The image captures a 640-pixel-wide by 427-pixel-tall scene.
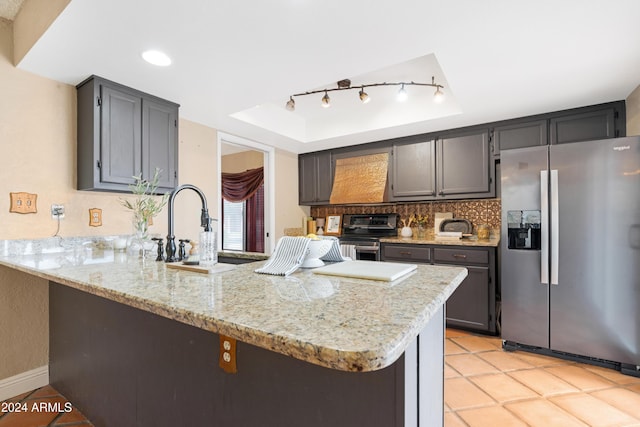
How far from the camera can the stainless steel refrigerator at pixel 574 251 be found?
2158 mm

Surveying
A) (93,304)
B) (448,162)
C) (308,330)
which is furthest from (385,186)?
(308,330)

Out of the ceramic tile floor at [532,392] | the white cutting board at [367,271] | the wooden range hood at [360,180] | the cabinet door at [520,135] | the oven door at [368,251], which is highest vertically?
the cabinet door at [520,135]

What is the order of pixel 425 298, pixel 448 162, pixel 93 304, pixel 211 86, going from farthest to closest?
1. pixel 448 162
2. pixel 211 86
3. pixel 93 304
4. pixel 425 298

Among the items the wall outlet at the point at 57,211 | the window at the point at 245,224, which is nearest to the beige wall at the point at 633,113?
the wall outlet at the point at 57,211

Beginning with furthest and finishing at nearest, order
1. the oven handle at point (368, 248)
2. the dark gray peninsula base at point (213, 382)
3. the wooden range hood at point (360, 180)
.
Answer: the wooden range hood at point (360, 180)
the oven handle at point (368, 248)
the dark gray peninsula base at point (213, 382)

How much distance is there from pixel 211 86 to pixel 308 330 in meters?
2.29

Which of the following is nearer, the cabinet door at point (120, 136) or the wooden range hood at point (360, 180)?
the cabinet door at point (120, 136)

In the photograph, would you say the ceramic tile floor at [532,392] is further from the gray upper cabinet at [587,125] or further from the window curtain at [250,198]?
the window curtain at [250,198]

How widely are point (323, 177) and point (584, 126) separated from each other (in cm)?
284

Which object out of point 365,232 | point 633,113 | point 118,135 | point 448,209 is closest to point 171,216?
point 118,135

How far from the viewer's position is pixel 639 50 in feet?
6.13

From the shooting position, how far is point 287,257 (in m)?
1.28

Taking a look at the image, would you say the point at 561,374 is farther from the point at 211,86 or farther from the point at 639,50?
the point at 211,86

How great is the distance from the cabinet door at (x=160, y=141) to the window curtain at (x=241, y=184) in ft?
8.40
